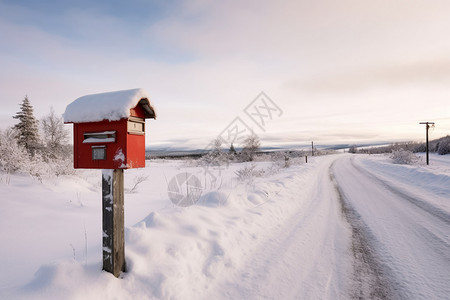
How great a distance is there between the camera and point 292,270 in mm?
3396

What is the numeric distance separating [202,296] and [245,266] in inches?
36.2

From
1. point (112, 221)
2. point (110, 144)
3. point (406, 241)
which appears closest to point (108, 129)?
point (110, 144)

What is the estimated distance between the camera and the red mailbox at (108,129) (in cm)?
277

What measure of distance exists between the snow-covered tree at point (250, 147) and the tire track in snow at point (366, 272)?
43.2m

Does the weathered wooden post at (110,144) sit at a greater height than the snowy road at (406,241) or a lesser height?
greater

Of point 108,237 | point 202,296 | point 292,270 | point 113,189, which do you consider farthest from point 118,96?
point 292,270

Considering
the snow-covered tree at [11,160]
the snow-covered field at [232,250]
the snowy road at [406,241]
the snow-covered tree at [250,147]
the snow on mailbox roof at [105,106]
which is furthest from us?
the snow-covered tree at [250,147]

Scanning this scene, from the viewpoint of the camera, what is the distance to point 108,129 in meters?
2.88

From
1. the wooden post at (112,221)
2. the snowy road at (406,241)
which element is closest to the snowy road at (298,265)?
the snowy road at (406,241)

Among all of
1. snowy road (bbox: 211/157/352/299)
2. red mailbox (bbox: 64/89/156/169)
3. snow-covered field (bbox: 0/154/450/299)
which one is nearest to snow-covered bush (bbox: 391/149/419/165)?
snow-covered field (bbox: 0/154/450/299)

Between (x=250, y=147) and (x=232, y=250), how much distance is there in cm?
4531

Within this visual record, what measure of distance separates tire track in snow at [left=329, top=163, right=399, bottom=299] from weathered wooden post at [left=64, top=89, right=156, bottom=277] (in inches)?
122

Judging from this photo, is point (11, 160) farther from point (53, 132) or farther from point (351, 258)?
point (53, 132)

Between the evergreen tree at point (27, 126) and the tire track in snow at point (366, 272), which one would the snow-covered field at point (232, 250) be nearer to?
the tire track in snow at point (366, 272)
